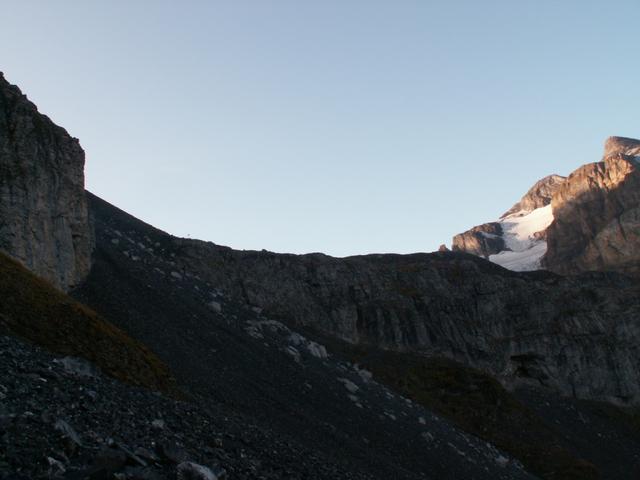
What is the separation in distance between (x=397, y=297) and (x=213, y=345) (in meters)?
55.0

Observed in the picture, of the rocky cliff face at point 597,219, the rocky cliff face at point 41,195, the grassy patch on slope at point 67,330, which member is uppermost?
the rocky cliff face at point 597,219

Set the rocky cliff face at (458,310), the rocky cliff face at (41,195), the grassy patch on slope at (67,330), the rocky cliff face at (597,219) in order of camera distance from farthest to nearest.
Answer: the rocky cliff face at (597,219)
the rocky cliff face at (458,310)
the rocky cliff face at (41,195)
the grassy patch on slope at (67,330)

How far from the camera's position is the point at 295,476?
1903cm

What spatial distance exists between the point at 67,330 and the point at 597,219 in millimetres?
173678

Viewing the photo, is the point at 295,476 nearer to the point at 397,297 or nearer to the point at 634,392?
the point at 397,297

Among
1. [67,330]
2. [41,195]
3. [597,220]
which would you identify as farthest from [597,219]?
[67,330]

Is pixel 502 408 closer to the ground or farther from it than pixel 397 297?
closer to the ground

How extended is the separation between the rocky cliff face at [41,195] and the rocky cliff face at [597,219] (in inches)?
5446

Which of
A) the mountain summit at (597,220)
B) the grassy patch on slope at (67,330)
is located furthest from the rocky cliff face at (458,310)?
the mountain summit at (597,220)

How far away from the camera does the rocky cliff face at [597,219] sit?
156750 millimetres

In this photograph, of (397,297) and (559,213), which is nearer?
(397,297)

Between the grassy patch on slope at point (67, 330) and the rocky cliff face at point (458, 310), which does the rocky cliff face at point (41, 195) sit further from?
the rocky cliff face at point (458, 310)

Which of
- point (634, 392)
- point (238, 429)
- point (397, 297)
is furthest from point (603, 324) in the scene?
point (238, 429)

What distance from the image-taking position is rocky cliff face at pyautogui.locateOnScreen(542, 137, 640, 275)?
157 metres
